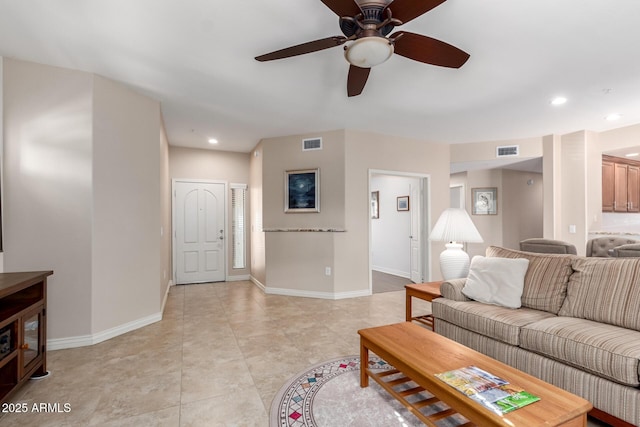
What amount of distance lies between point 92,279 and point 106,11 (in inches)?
87.7

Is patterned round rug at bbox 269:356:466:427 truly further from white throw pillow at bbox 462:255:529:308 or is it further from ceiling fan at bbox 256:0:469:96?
ceiling fan at bbox 256:0:469:96

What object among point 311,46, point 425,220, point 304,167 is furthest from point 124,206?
point 425,220

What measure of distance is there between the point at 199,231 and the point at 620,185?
7393 millimetres

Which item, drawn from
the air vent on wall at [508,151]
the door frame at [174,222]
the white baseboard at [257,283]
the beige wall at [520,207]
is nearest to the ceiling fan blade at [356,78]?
the white baseboard at [257,283]

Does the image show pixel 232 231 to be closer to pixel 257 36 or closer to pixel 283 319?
pixel 283 319

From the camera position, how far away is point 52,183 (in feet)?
8.99

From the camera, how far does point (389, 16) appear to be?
5.33ft

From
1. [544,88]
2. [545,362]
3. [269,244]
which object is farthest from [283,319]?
[544,88]

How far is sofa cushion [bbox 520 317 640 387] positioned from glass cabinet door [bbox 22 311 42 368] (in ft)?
10.9

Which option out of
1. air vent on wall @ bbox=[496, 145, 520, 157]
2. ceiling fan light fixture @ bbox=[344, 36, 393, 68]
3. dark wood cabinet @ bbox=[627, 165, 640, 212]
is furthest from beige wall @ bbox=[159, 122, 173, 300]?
dark wood cabinet @ bbox=[627, 165, 640, 212]

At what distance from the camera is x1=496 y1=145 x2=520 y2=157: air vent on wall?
508cm

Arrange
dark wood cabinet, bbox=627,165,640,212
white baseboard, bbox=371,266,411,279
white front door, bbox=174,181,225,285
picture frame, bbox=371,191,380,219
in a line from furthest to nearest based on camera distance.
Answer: picture frame, bbox=371,191,380,219
white baseboard, bbox=371,266,411,279
white front door, bbox=174,181,225,285
dark wood cabinet, bbox=627,165,640,212

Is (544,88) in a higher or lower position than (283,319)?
higher

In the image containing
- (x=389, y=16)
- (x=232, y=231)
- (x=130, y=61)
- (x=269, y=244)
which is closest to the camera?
(x=389, y=16)
